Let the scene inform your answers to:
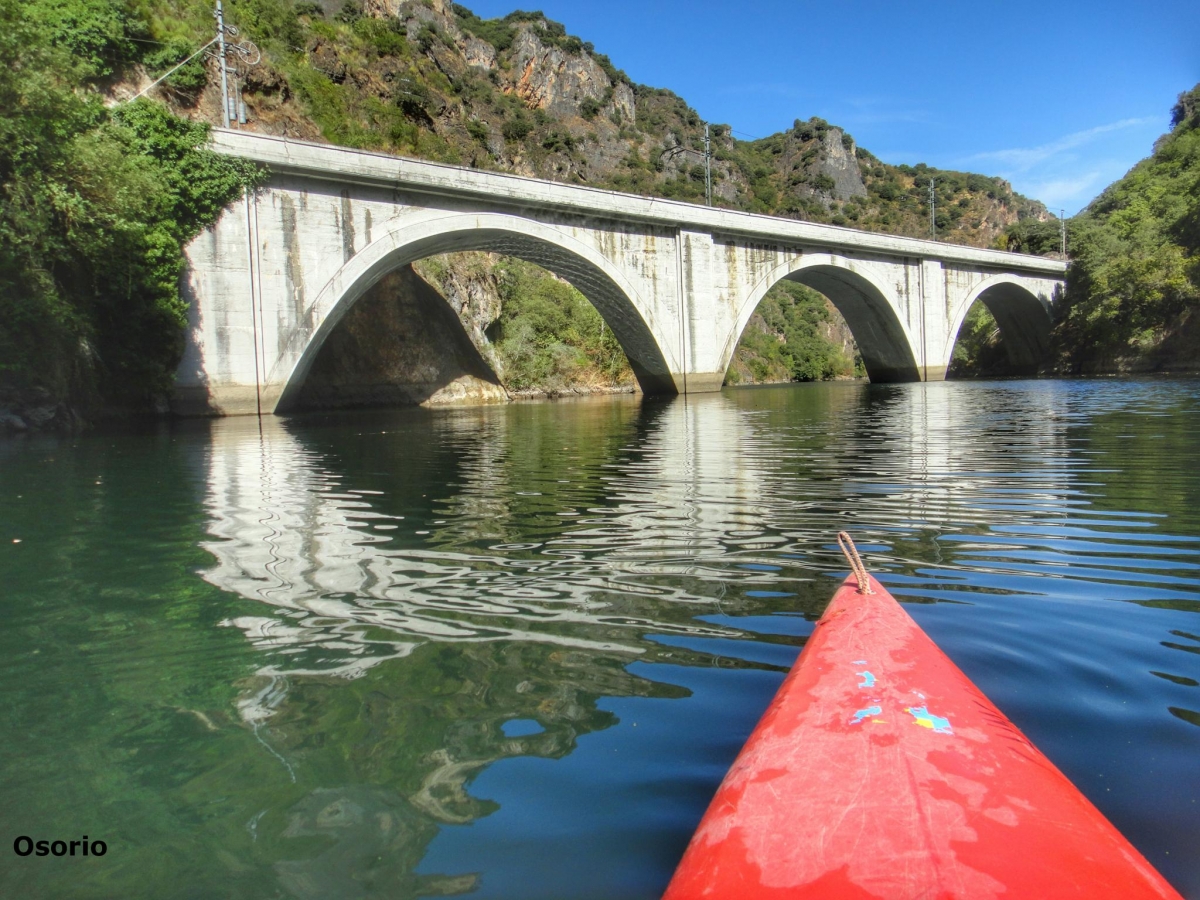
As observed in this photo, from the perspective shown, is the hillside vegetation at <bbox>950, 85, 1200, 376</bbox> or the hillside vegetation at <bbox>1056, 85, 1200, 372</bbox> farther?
the hillside vegetation at <bbox>950, 85, 1200, 376</bbox>

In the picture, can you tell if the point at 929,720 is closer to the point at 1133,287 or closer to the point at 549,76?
the point at 1133,287

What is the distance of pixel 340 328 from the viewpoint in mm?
23828

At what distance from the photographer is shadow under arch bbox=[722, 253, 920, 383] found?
25625mm

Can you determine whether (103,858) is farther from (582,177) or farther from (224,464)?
(582,177)

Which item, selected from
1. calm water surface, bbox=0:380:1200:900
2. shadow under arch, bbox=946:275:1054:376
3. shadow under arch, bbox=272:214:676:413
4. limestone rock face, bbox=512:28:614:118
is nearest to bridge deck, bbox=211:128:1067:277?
shadow under arch, bbox=272:214:676:413

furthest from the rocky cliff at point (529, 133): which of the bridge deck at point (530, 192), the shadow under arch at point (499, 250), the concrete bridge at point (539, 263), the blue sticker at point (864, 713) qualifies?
the blue sticker at point (864, 713)

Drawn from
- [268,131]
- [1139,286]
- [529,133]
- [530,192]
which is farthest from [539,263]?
[529,133]

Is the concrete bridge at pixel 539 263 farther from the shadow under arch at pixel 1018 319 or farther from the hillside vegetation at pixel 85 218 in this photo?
the shadow under arch at pixel 1018 319

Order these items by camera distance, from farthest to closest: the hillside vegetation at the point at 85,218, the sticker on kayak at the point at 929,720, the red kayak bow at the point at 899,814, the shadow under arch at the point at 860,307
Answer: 1. the shadow under arch at the point at 860,307
2. the hillside vegetation at the point at 85,218
3. the sticker on kayak at the point at 929,720
4. the red kayak bow at the point at 899,814

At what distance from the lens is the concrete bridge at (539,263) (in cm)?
1552

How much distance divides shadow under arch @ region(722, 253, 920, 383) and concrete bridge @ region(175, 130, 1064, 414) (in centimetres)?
8

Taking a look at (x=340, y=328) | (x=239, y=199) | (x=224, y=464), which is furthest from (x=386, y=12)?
(x=224, y=464)

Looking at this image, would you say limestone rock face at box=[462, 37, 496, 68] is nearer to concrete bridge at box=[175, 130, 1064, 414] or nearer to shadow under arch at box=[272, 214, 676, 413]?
concrete bridge at box=[175, 130, 1064, 414]

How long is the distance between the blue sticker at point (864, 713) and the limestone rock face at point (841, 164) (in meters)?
94.4
